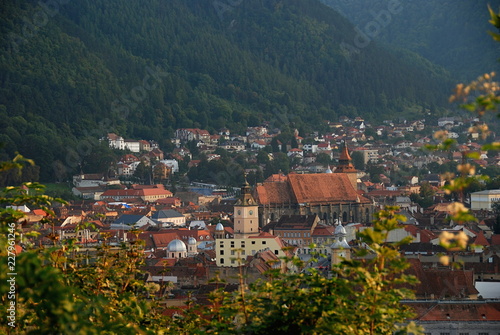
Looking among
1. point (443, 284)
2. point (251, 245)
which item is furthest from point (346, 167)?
point (443, 284)

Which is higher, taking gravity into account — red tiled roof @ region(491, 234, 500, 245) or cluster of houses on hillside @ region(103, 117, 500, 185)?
cluster of houses on hillside @ region(103, 117, 500, 185)

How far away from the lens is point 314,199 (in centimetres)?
7250

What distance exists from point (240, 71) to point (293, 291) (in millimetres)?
167509

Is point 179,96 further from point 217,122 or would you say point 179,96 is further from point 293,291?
point 293,291

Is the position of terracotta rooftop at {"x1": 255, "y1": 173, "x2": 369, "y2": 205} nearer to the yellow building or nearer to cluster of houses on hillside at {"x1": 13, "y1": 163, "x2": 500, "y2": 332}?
cluster of houses on hillside at {"x1": 13, "y1": 163, "x2": 500, "y2": 332}

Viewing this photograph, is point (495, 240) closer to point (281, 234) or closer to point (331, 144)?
point (281, 234)

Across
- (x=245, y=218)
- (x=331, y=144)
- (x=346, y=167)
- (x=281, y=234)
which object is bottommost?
(x=281, y=234)

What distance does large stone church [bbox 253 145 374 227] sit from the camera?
233 feet

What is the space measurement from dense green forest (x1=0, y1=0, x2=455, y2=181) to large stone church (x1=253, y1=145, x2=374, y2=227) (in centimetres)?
3622

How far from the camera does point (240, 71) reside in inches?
6900

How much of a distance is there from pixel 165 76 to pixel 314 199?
94.6m

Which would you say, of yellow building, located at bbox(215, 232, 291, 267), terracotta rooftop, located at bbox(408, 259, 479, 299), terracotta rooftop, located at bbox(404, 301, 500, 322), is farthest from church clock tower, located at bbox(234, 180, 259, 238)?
terracotta rooftop, located at bbox(404, 301, 500, 322)

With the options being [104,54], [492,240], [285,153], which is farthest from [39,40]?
[492,240]

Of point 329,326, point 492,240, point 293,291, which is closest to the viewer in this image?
point 329,326
